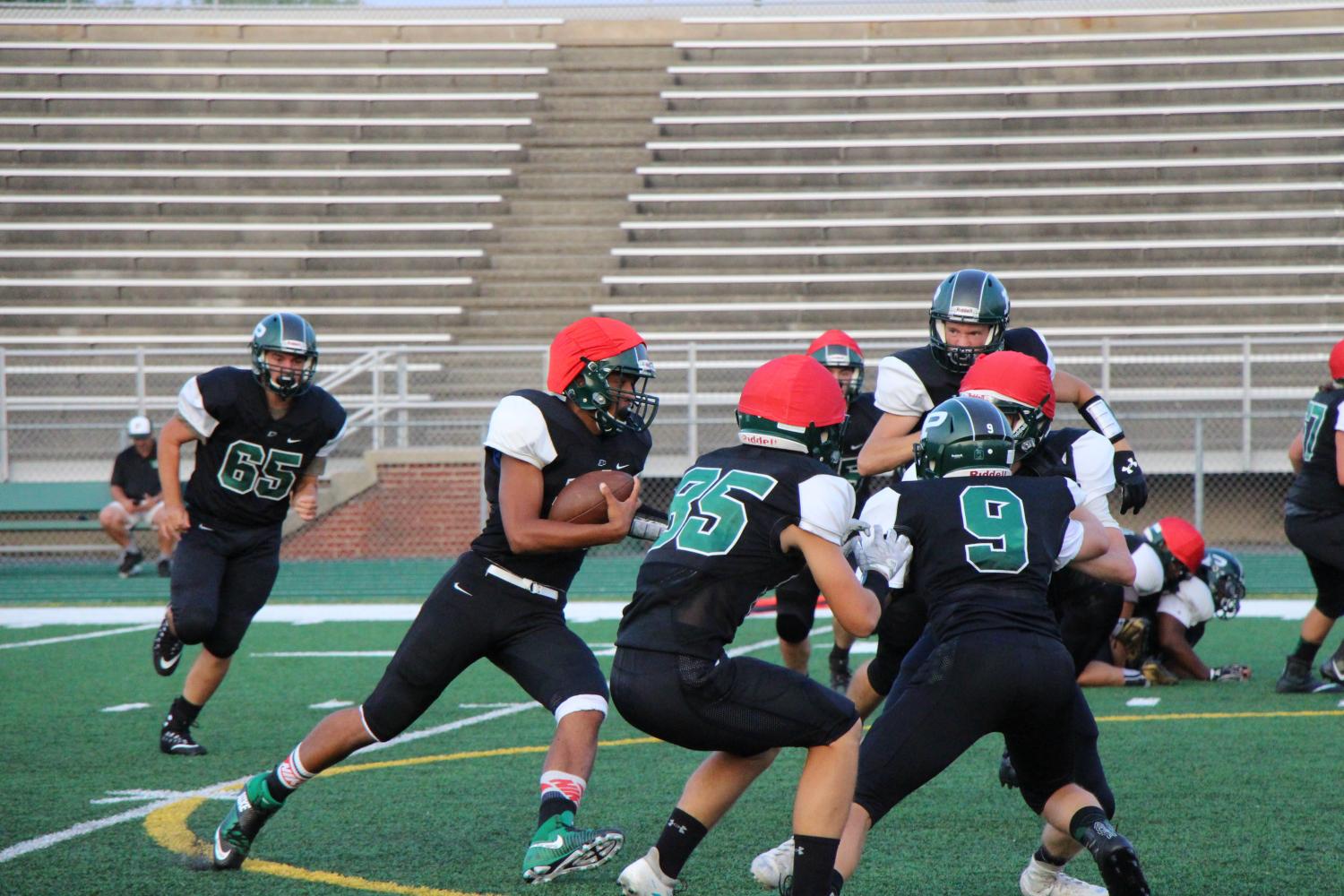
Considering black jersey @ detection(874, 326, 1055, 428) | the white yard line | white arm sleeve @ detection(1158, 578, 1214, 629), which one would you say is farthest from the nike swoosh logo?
white arm sleeve @ detection(1158, 578, 1214, 629)

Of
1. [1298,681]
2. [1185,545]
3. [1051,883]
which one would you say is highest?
[1185,545]

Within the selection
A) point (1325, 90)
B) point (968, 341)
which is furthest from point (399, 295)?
point (968, 341)

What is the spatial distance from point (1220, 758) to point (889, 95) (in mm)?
15507

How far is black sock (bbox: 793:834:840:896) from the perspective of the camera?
11.8ft

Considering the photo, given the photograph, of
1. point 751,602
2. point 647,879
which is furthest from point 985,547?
point 647,879

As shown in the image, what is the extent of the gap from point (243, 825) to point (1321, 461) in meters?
5.36

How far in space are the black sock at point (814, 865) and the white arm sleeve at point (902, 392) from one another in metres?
2.29

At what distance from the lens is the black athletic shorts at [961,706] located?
3688 millimetres

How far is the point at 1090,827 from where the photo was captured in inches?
148

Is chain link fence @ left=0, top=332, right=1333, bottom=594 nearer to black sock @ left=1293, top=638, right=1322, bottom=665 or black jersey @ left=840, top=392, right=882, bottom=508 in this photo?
black jersey @ left=840, top=392, right=882, bottom=508

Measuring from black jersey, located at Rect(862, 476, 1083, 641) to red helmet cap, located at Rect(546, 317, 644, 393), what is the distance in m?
1.04

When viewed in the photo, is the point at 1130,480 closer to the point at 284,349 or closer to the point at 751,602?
the point at 751,602

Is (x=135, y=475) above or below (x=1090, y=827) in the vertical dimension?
below

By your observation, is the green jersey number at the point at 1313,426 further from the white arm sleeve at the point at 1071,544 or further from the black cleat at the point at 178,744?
the black cleat at the point at 178,744
